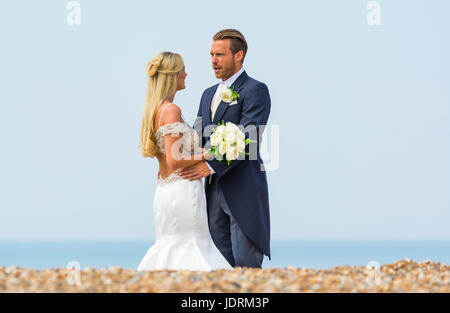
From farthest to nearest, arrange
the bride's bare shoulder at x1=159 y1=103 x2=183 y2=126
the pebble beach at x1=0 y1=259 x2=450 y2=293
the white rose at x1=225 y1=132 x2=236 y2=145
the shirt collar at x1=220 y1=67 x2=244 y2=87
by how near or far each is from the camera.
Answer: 1. the shirt collar at x1=220 y1=67 x2=244 y2=87
2. the white rose at x1=225 y1=132 x2=236 y2=145
3. the bride's bare shoulder at x1=159 y1=103 x2=183 y2=126
4. the pebble beach at x1=0 y1=259 x2=450 y2=293

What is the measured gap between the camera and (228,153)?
22.3 feet

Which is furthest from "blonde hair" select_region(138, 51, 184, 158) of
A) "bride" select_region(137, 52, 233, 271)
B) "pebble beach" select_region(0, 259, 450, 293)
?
"pebble beach" select_region(0, 259, 450, 293)

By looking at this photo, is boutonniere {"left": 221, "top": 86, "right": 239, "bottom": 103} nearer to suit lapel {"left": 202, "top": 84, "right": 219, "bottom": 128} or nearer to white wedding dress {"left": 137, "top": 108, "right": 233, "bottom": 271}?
suit lapel {"left": 202, "top": 84, "right": 219, "bottom": 128}

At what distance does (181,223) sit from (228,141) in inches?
38.5

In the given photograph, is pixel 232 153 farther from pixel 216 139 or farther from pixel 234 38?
pixel 234 38

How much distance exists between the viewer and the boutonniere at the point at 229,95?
7281mm

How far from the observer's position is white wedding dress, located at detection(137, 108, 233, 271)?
6746 millimetres

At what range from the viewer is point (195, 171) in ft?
22.8

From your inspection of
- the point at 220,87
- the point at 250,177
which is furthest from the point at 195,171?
the point at 220,87

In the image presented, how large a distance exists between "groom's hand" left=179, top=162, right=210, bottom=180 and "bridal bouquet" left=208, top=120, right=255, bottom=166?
8.4 inches
